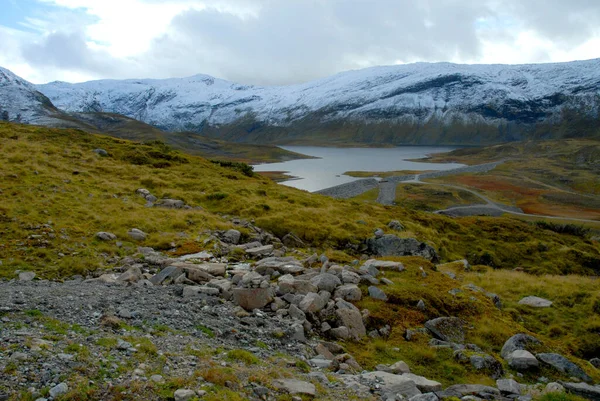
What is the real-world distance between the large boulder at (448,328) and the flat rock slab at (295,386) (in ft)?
20.7

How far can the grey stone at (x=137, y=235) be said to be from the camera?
67.8 ft

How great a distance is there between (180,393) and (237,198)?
24938 mm

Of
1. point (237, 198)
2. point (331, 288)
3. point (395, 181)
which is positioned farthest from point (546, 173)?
point (331, 288)

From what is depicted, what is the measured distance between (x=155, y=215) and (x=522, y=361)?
1969 centimetres

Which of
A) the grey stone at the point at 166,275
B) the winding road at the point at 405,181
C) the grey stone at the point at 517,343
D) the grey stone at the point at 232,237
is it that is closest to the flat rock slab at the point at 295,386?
the grey stone at the point at 166,275

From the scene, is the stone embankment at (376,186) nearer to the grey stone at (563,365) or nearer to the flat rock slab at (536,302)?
the flat rock slab at (536,302)

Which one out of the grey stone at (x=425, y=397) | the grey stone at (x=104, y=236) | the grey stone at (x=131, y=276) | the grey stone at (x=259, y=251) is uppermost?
the grey stone at (x=104, y=236)

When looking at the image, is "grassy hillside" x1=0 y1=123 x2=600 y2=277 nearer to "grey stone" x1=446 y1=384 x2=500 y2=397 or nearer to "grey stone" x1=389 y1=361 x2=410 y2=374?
"grey stone" x1=389 y1=361 x2=410 y2=374

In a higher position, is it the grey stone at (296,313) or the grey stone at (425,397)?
the grey stone at (296,313)

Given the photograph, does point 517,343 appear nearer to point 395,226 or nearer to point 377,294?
point 377,294

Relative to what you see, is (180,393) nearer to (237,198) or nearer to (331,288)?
(331,288)

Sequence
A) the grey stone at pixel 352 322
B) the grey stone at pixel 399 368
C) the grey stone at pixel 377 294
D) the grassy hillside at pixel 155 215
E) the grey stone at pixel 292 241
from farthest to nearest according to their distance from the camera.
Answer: the grey stone at pixel 292 241 → the grassy hillside at pixel 155 215 → the grey stone at pixel 377 294 → the grey stone at pixel 352 322 → the grey stone at pixel 399 368

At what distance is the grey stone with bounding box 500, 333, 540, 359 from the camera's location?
1304cm

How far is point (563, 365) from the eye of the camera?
40.9 ft
